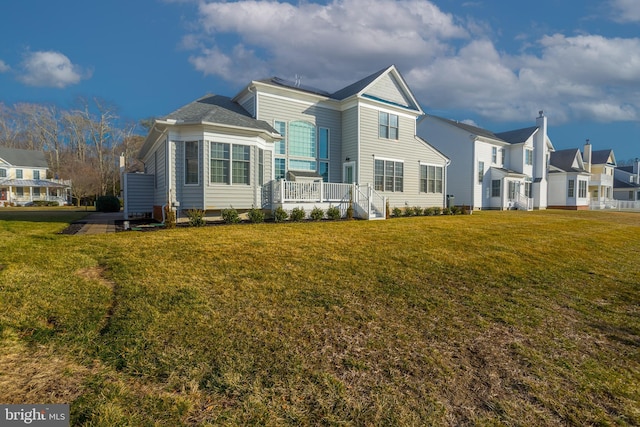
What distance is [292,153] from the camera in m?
16.2

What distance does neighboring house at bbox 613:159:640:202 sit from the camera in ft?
157

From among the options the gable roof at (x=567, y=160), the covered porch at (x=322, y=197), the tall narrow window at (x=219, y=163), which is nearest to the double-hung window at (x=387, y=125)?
the covered porch at (x=322, y=197)

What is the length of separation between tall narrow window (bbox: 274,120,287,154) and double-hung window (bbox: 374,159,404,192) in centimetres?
531

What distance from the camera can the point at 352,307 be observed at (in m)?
4.35

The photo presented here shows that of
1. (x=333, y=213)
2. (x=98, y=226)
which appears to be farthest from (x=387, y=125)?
(x=98, y=226)

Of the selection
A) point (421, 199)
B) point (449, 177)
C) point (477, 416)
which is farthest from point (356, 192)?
point (449, 177)

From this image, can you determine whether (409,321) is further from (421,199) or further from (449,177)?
(449,177)

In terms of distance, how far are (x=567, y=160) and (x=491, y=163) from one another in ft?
45.6

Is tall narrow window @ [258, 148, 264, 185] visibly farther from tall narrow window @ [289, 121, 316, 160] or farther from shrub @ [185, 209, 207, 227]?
shrub @ [185, 209, 207, 227]

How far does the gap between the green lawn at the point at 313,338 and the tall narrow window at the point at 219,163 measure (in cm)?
614

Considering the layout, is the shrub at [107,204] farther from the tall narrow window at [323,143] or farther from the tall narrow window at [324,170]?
the tall narrow window at [323,143]

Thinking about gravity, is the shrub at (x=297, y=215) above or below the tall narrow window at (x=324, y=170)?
below

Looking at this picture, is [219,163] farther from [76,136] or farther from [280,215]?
[76,136]

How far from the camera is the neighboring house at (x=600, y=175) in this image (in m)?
37.3
